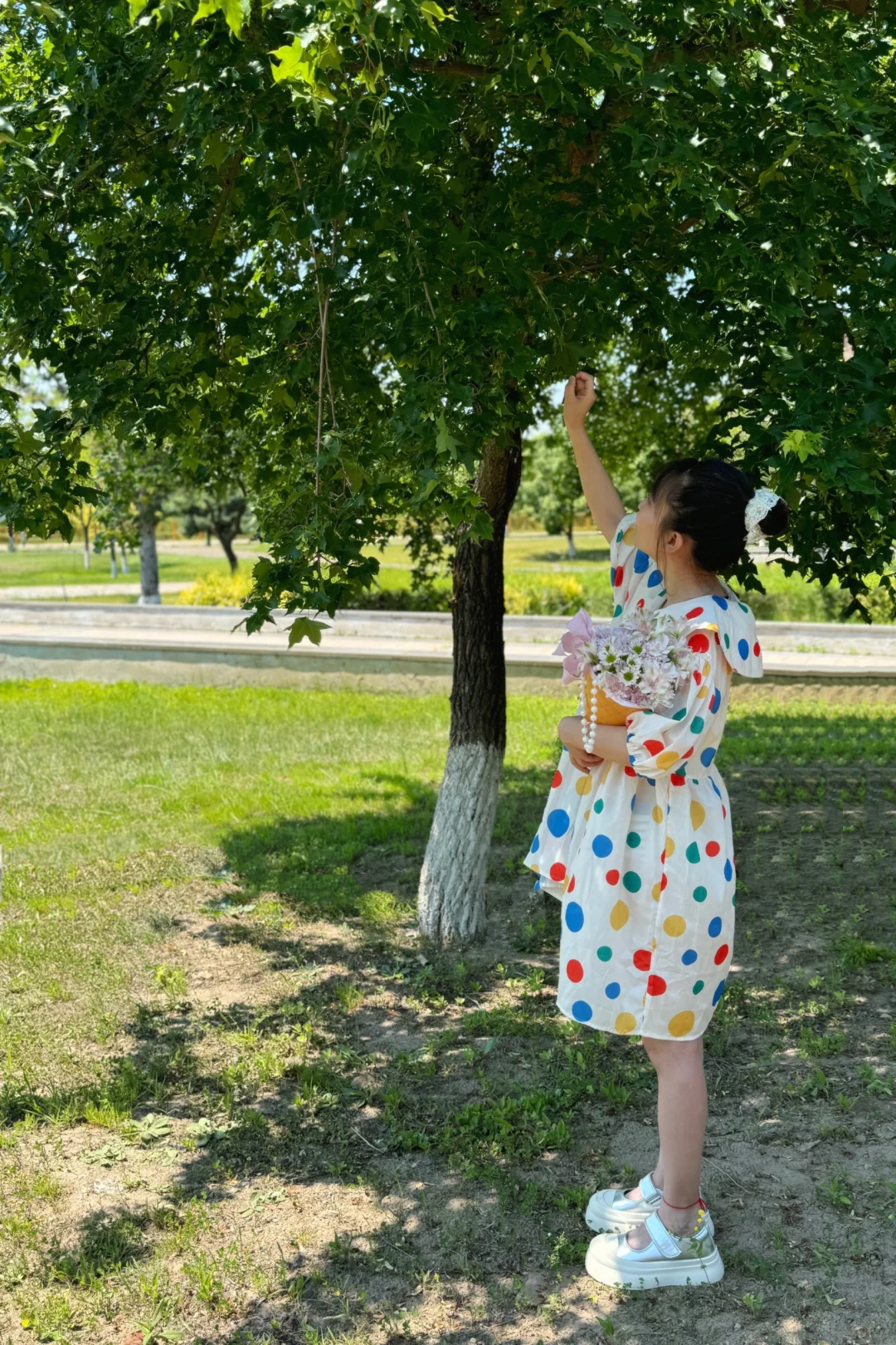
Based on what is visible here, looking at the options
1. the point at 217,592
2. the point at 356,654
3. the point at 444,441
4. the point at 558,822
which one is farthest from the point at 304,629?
the point at 217,592

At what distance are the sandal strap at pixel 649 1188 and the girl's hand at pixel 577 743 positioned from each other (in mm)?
1043

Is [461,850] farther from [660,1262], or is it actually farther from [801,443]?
[801,443]

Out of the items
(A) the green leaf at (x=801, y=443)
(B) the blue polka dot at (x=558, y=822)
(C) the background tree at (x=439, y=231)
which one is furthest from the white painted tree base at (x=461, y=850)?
(A) the green leaf at (x=801, y=443)

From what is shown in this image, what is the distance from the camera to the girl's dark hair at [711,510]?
8.50 ft

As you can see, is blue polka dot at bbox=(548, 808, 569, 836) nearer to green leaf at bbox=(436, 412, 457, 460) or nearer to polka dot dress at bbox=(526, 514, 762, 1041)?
polka dot dress at bbox=(526, 514, 762, 1041)

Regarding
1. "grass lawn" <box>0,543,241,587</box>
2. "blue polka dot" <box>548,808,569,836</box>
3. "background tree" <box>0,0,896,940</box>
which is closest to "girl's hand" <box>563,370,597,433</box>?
"background tree" <box>0,0,896,940</box>

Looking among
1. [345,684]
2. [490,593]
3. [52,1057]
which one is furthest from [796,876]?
[345,684]

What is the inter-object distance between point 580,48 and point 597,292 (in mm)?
690

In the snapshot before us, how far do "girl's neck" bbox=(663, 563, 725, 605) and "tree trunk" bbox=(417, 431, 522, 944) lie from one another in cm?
240

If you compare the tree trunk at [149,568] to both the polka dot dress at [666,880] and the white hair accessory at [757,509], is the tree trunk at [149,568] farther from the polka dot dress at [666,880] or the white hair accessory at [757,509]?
the white hair accessory at [757,509]

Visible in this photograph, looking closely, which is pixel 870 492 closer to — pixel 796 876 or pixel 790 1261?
pixel 790 1261

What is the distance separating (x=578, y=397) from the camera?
2.95 meters

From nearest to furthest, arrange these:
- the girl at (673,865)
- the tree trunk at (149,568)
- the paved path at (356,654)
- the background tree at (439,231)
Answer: the girl at (673,865) < the background tree at (439,231) < the paved path at (356,654) < the tree trunk at (149,568)

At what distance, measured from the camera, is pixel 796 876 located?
5.93 metres
